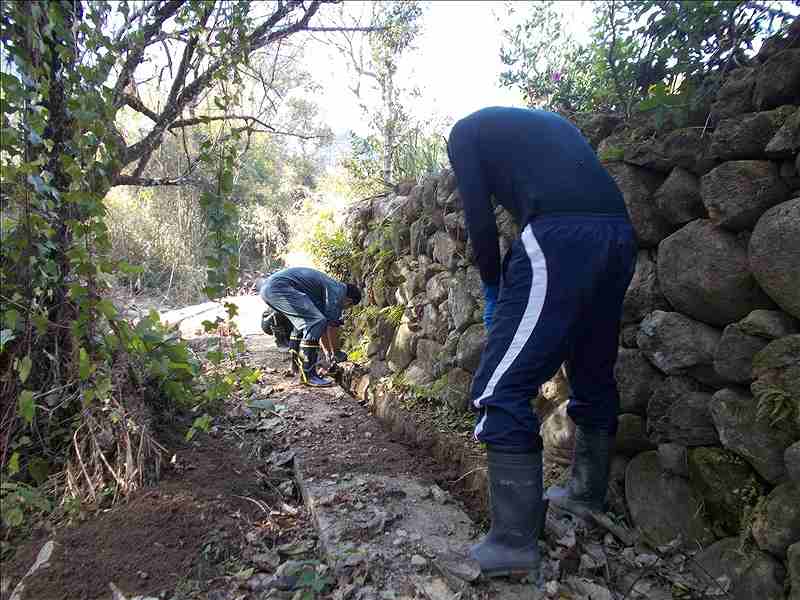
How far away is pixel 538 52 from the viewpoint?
3598mm

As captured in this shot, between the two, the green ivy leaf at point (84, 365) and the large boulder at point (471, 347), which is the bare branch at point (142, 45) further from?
the large boulder at point (471, 347)

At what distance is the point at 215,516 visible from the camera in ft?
7.36

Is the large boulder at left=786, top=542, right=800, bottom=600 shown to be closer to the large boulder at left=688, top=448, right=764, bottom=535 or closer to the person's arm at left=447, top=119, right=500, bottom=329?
the large boulder at left=688, top=448, right=764, bottom=535

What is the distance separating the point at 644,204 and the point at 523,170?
2.49 feet

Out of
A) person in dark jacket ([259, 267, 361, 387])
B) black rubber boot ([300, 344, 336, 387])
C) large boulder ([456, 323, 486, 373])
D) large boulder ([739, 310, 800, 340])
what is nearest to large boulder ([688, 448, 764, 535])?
large boulder ([739, 310, 800, 340])

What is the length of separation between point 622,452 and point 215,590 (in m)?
1.82

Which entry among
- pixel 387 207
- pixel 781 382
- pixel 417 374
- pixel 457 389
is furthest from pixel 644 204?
pixel 387 207

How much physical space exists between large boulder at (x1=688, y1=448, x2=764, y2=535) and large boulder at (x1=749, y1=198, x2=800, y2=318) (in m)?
0.58

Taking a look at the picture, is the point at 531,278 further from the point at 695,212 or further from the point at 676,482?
the point at 676,482

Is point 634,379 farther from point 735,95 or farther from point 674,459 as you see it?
point 735,95

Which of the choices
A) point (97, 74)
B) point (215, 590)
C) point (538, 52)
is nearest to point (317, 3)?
point (538, 52)

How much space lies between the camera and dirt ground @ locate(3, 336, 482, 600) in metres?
1.88

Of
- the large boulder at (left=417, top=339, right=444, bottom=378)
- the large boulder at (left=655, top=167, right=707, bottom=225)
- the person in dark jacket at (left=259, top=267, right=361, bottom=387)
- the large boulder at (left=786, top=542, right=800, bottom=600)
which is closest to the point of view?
the large boulder at (left=786, top=542, right=800, bottom=600)

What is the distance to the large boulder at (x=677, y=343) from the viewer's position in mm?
2066
